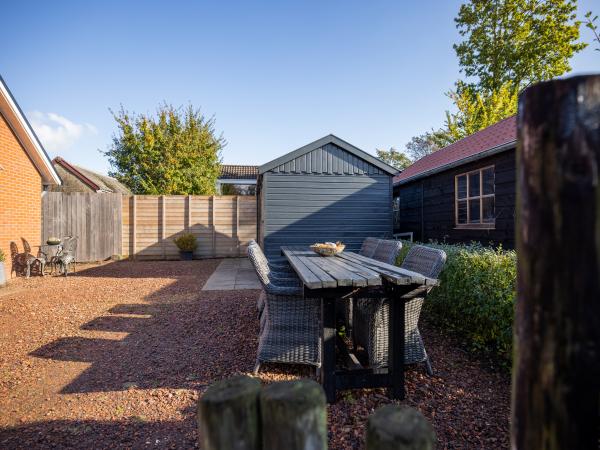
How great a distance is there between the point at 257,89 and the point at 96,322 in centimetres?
831

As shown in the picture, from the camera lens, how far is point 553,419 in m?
0.68

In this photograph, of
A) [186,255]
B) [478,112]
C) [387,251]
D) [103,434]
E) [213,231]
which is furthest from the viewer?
[478,112]

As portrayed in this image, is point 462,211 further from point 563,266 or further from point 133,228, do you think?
point 133,228

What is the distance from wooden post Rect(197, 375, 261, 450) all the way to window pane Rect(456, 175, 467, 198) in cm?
841

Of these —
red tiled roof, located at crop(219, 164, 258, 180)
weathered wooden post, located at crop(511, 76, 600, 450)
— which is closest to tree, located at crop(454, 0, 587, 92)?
red tiled roof, located at crop(219, 164, 258, 180)

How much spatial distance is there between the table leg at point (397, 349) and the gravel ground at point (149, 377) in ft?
0.42

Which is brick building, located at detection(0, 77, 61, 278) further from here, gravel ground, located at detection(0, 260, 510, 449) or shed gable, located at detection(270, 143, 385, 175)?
shed gable, located at detection(270, 143, 385, 175)

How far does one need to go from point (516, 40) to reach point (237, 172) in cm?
1929

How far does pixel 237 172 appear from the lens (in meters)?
24.8

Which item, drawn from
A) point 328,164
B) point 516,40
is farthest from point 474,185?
point 516,40

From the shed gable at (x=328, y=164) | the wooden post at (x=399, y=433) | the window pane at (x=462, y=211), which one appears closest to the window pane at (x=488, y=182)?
the window pane at (x=462, y=211)

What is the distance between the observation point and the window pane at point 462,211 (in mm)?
8055

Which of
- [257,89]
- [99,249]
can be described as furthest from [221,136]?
[99,249]

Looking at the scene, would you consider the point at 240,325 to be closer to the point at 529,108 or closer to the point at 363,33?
the point at 529,108
